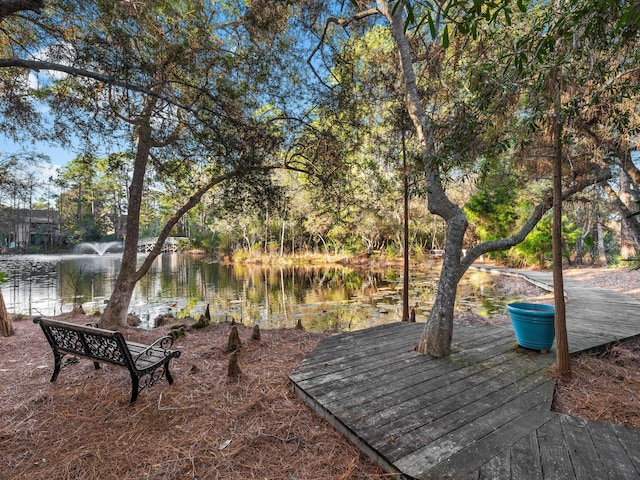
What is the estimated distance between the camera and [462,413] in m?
2.41

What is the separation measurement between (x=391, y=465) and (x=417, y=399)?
83 centimetres

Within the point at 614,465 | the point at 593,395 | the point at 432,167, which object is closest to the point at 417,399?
the point at 614,465

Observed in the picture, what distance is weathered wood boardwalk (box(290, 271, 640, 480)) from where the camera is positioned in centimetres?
187

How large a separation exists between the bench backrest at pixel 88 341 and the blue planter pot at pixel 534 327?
4462mm

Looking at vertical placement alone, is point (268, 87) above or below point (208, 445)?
above

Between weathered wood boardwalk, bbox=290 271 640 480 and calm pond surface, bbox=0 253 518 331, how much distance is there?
4.25 metres

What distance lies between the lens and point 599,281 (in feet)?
35.2

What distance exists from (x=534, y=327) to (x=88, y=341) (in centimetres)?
517

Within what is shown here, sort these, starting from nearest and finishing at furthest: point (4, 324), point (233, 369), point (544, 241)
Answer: point (233, 369)
point (4, 324)
point (544, 241)

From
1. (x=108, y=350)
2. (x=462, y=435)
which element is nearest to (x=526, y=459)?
(x=462, y=435)

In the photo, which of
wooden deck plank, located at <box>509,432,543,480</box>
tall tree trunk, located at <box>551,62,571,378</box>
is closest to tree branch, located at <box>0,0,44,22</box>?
tall tree trunk, located at <box>551,62,571,378</box>

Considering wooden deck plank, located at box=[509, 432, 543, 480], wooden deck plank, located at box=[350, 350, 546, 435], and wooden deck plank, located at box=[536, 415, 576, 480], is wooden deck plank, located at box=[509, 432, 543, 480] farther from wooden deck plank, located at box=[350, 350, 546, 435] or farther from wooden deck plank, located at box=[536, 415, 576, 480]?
wooden deck plank, located at box=[350, 350, 546, 435]

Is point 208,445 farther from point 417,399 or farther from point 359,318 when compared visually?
point 359,318

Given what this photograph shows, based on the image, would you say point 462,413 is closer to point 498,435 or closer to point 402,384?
point 498,435
